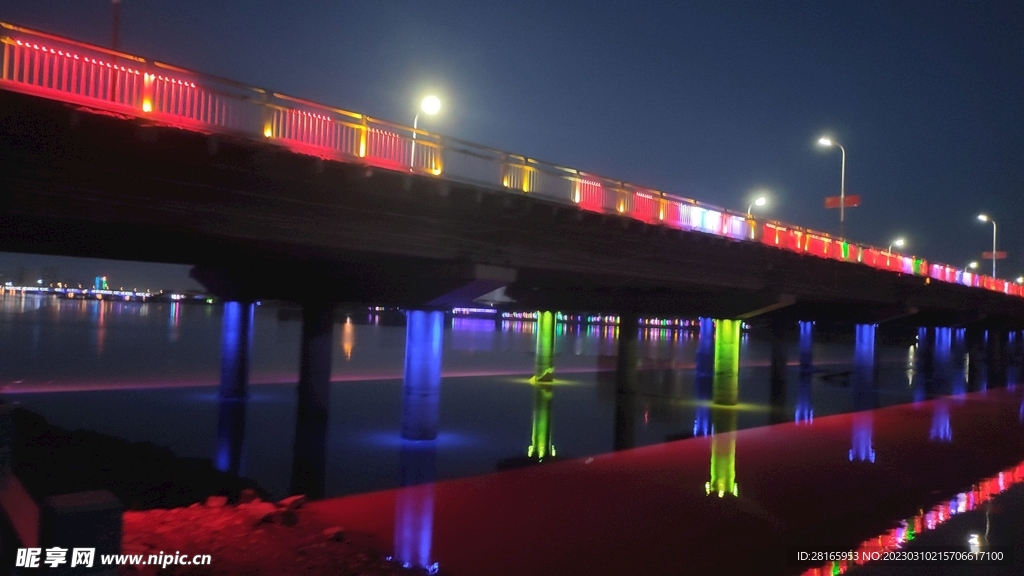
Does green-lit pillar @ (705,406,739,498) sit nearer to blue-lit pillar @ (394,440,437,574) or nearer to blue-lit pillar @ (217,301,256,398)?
blue-lit pillar @ (394,440,437,574)

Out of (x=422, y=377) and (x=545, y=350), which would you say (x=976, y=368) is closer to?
(x=545, y=350)

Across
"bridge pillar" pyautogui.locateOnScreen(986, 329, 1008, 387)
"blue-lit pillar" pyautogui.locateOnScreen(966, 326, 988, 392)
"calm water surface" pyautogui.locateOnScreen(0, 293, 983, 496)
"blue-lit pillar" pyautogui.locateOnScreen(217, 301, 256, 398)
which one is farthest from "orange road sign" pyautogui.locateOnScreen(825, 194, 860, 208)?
"bridge pillar" pyautogui.locateOnScreen(986, 329, 1008, 387)

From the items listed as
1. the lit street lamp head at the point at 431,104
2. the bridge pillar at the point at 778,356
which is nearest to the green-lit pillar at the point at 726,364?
the bridge pillar at the point at 778,356

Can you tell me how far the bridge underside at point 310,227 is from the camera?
43.2 feet

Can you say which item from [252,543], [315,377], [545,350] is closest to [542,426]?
[315,377]

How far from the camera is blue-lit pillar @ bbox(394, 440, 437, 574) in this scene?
9.69 metres

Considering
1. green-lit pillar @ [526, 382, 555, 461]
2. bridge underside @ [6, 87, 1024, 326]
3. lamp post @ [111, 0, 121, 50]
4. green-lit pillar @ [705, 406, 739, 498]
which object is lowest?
green-lit pillar @ [526, 382, 555, 461]

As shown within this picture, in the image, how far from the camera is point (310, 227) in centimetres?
Answer: 1678

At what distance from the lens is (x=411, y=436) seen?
2028 centimetres

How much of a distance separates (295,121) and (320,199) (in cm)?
180

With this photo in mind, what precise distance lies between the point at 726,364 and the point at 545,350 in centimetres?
1003

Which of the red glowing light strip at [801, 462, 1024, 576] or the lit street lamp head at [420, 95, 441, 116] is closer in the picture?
the red glowing light strip at [801, 462, 1024, 576]

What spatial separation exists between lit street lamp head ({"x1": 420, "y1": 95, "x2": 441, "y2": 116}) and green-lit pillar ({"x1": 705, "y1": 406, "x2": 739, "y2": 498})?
12.3 m

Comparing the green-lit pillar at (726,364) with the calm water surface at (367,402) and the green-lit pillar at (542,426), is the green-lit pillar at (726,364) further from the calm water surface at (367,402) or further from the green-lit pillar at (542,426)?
the green-lit pillar at (542,426)
